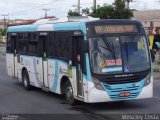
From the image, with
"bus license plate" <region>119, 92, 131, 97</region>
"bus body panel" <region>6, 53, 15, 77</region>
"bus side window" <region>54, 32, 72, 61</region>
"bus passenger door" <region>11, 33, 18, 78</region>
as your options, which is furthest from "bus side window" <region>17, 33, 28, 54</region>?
"bus license plate" <region>119, 92, 131, 97</region>

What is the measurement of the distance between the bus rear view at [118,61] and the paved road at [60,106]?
422mm

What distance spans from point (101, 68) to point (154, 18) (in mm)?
71487

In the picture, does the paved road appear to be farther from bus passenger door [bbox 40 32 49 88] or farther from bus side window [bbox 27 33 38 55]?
bus side window [bbox 27 33 38 55]

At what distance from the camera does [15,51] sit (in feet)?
65.8

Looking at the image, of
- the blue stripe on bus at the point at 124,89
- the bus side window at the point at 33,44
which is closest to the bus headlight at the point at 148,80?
the blue stripe on bus at the point at 124,89

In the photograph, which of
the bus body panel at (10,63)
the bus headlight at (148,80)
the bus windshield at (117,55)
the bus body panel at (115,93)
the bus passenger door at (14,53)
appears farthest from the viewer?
the bus body panel at (10,63)

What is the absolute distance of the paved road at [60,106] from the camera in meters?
12.9

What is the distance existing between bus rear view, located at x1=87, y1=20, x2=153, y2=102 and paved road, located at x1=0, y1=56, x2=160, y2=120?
0.42m

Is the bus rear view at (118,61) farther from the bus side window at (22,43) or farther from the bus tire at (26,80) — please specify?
the bus tire at (26,80)

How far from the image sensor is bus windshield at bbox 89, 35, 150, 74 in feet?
42.3

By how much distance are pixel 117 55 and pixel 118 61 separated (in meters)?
0.17

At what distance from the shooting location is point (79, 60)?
1327cm

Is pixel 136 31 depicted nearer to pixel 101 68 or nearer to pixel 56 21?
pixel 101 68

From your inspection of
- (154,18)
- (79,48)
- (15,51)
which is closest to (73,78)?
(79,48)
